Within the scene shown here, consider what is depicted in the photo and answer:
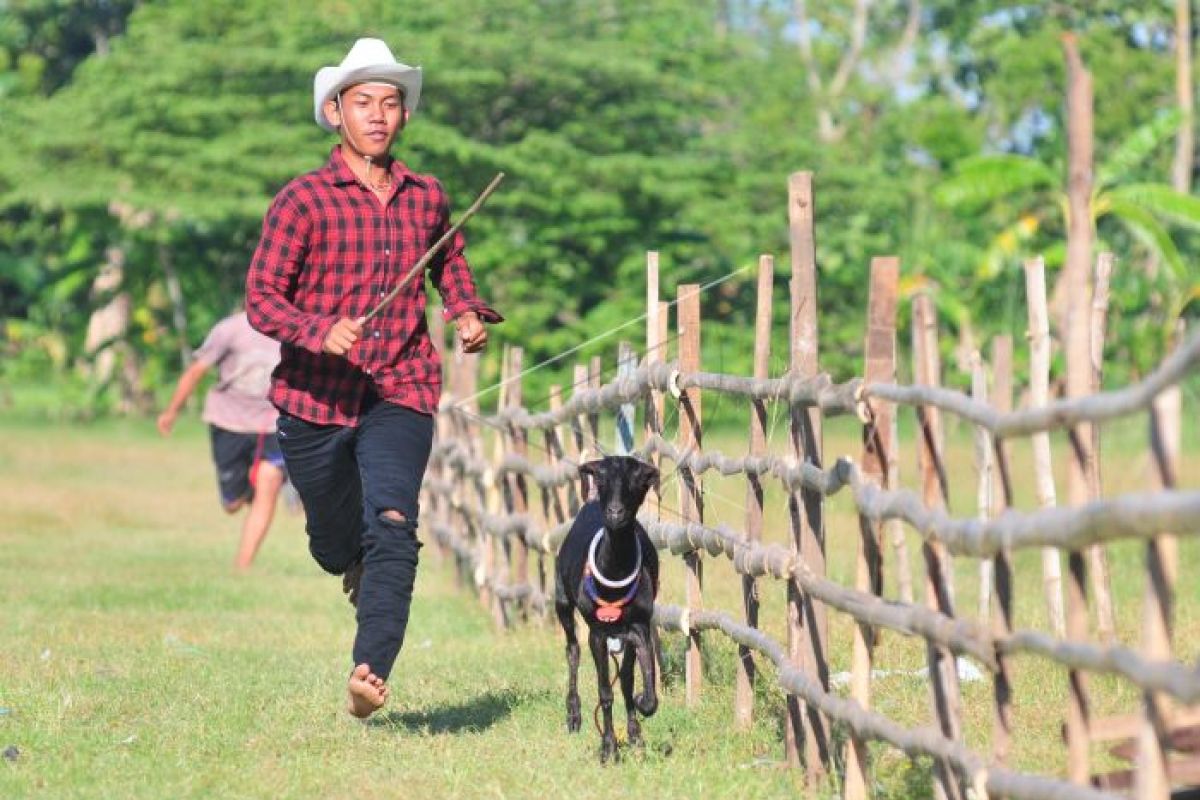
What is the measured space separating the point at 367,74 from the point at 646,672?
2.32m

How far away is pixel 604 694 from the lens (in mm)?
7840

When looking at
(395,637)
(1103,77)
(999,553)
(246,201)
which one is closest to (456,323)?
(395,637)

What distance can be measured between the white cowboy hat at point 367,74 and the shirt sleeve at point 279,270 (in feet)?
1.32

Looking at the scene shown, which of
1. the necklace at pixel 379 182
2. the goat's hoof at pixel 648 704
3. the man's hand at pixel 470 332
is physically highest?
the necklace at pixel 379 182

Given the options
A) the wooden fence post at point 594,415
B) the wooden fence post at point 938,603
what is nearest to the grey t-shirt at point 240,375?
the wooden fence post at point 594,415

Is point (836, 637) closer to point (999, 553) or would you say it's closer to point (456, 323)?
point (456, 323)

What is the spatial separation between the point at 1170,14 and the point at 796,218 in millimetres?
39359

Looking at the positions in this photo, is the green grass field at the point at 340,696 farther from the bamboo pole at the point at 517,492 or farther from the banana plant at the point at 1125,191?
the banana plant at the point at 1125,191

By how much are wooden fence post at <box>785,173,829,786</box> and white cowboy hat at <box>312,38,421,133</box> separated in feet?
4.97

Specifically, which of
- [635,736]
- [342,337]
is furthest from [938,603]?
[342,337]

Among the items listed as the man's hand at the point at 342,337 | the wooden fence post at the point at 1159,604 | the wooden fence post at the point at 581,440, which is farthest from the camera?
the wooden fence post at the point at 581,440

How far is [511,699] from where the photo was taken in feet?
30.0

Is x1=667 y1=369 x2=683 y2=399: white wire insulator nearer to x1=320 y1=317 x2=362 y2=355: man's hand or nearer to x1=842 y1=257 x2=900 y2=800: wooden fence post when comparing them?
x1=320 y1=317 x2=362 y2=355: man's hand

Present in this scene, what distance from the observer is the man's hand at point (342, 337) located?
24.9ft
